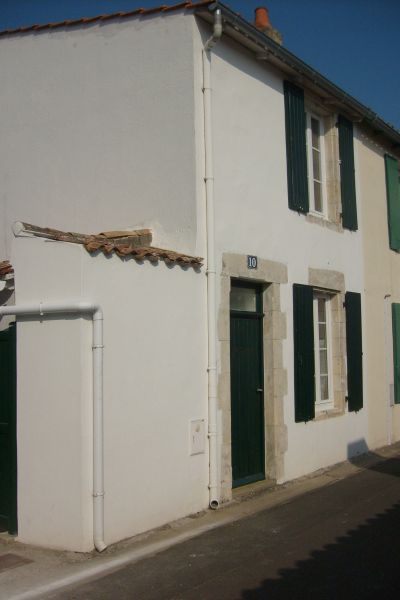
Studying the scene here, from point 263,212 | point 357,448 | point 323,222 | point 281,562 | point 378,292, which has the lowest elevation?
point 281,562

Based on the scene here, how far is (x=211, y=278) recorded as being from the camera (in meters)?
7.12

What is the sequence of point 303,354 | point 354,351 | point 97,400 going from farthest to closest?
point 354,351
point 303,354
point 97,400

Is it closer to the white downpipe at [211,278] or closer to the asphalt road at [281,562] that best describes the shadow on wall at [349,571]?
the asphalt road at [281,562]

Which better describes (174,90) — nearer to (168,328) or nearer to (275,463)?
(168,328)

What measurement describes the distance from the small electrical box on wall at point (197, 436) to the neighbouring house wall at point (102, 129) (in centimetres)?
186

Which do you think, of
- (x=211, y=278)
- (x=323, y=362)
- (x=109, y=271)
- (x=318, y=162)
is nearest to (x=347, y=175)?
(x=318, y=162)

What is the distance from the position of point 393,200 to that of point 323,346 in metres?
3.77

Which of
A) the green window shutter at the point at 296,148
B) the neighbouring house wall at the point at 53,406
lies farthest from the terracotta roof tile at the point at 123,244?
the green window shutter at the point at 296,148

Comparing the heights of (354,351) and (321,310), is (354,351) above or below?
below

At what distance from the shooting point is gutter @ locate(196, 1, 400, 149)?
728cm

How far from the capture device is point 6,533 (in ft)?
19.9

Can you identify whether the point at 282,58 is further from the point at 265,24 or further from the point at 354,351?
the point at 354,351

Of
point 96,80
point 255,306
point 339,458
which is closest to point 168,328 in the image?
point 255,306

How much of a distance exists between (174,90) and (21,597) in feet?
17.4
